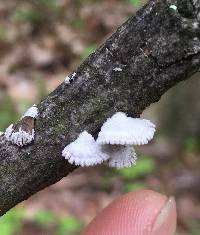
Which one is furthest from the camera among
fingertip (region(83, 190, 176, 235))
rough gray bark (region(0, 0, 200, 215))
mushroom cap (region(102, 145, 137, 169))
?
fingertip (region(83, 190, 176, 235))

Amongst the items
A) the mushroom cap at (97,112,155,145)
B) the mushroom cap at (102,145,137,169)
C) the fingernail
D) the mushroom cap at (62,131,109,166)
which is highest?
the mushroom cap at (97,112,155,145)

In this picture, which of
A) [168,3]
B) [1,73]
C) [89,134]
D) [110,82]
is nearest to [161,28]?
[168,3]

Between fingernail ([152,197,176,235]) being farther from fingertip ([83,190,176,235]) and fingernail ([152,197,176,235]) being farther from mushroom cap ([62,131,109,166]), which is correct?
mushroom cap ([62,131,109,166])

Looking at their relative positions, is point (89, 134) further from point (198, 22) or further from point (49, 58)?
point (49, 58)

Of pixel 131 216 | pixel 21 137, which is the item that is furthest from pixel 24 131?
pixel 131 216

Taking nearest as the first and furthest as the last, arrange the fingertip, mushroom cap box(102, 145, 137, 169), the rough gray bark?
the rough gray bark, mushroom cap box(102, 145, 137, 169), the fingertip

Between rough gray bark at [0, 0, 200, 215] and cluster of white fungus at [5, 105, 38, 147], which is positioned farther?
cluster of white fungus at [5, 105, 38, 147]

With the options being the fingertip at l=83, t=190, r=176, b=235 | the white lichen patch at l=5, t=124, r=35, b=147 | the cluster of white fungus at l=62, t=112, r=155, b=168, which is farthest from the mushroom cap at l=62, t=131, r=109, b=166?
the fingertip at l=83, t=190, r=176, b=235
